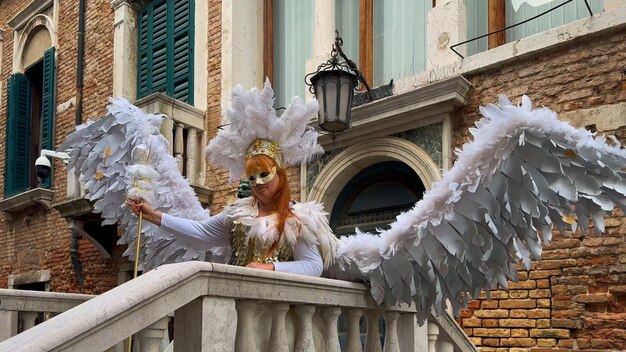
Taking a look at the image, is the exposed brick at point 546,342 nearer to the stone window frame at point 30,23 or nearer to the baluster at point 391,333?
the baluster at point 391,333

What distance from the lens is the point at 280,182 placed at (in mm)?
3207

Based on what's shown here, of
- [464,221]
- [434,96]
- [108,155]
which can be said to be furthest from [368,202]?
[464,221]

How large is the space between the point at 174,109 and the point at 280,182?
5352 mm

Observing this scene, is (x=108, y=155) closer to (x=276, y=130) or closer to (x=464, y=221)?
(x=276, y=130)

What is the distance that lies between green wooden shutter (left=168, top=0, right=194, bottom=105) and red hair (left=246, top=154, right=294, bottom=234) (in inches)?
237

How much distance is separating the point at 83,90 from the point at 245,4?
12.3 feet

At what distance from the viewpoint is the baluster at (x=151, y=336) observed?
6.70 ft

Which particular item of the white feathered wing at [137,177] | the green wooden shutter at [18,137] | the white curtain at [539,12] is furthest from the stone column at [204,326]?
the green wooden shutter at [18,137]

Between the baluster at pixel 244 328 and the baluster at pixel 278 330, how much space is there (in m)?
0.14

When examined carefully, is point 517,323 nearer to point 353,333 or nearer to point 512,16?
point 512,16

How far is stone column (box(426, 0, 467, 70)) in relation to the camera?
6426mm

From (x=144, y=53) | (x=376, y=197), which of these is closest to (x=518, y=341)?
(x=376, y=197)

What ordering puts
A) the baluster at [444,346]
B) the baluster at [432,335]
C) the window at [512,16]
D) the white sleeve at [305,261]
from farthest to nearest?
1. the window at [512,16]
2. the baluster at [444,346]
3. the baluster at [432,335]
4. the white sleeve at [305,261]

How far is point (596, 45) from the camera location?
18.1 ft
